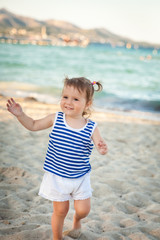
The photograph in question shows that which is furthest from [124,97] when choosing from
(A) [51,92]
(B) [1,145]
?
(B) [1,145]

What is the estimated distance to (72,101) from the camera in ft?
6.79

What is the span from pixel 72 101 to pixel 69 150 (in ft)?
1.34

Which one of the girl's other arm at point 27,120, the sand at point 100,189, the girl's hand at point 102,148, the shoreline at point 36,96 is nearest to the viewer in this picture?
the girl's hand at point 102,148

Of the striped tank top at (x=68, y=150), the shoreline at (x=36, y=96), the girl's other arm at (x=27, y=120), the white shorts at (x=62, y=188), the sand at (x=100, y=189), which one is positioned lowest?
the shoreline at (x=36, y=96)

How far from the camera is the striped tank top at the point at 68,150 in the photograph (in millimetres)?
2023

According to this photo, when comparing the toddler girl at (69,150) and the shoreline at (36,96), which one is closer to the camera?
the toddler girl at (69,150)

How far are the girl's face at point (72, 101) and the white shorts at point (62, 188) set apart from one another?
55 centimetres

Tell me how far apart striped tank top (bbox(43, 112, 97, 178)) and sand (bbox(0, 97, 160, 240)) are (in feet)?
2.45

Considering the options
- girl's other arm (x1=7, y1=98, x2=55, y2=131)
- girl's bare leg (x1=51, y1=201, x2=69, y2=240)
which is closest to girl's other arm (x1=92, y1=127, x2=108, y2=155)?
girl's other arm (x1=7, y1=98, x2=55, y2=131)

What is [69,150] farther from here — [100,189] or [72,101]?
[100,189]

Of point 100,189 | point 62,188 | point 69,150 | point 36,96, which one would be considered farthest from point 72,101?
point 36,96

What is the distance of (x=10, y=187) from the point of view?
3195 millimetres

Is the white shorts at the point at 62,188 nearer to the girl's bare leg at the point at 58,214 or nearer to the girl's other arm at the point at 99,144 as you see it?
the girl's bare leg at the point at 58,214

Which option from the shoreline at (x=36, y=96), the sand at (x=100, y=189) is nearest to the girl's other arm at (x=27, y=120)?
the sand at (x=100, y=189)
